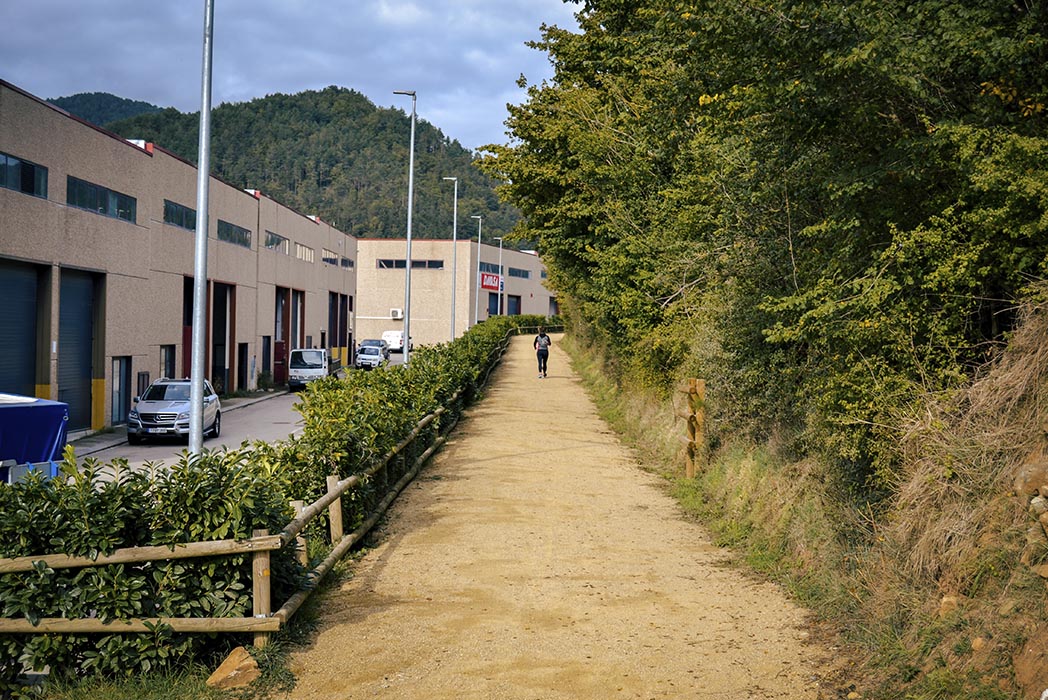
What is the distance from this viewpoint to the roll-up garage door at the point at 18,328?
25000mm

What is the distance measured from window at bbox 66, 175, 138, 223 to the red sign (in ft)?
196

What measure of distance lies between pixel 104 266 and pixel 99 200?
6.34 feet

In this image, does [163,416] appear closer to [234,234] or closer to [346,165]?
[234,234]

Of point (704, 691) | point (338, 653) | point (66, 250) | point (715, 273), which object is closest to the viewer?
point (704, 691)

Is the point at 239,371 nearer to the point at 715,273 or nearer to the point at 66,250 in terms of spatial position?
the point at 66,250

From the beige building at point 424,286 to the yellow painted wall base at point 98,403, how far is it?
56585 mm

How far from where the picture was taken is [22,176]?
25344mm

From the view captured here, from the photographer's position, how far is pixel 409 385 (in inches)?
742

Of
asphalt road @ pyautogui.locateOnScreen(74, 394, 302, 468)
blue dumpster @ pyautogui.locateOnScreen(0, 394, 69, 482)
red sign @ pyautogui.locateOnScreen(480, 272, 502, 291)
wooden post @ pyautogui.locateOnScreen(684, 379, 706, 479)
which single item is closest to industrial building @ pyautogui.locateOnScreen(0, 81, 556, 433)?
asphalt road @ pyautogui.locateOnScreen(74, 394, 302, 468)

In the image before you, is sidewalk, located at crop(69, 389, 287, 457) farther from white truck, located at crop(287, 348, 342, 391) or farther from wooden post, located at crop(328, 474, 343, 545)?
white truck, located at crop(287, 348, 342, 391)

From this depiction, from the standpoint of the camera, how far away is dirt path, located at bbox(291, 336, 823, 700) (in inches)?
285

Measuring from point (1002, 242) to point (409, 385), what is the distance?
12492 mm

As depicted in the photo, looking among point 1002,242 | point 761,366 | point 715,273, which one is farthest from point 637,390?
point 1002,242

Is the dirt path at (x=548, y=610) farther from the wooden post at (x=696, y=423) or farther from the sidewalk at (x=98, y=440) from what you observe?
the sidewalk at (x=98, y=440)
